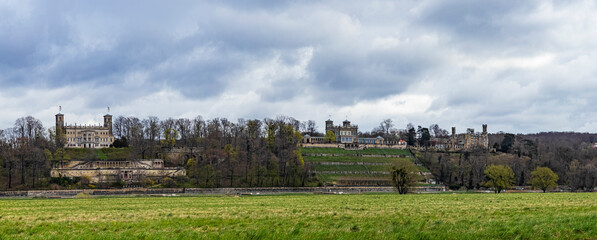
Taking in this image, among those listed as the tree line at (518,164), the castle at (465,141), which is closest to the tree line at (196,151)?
the tree line at (518,164)

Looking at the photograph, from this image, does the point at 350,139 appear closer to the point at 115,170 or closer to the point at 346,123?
the point at 346,123

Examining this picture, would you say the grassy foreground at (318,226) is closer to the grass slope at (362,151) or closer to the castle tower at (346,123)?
the grass slope at (362,151)

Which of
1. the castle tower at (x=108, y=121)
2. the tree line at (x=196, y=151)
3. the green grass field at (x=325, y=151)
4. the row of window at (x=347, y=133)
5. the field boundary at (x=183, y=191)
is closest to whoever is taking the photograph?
the field boundary at (x=183, y=191)

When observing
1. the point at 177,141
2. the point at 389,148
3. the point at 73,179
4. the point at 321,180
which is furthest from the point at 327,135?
the point at 73,179

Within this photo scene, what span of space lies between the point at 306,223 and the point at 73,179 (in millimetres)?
89480

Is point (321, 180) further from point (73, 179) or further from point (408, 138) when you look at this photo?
point (408, 138)

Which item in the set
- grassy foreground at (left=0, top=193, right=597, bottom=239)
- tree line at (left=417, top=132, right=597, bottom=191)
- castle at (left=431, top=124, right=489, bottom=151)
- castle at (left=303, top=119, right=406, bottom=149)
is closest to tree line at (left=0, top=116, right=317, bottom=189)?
castle at (left=303, top=119, right=406, bottom=149)

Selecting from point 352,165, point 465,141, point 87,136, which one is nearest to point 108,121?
point 87,136

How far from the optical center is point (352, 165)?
404 feet

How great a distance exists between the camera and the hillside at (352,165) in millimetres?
105162

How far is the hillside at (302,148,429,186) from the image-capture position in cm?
10516

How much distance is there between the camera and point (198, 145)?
126438 millimetres

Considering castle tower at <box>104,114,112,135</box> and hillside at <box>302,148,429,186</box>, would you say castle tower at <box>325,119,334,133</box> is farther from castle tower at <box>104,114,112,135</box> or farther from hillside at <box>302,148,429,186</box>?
castle tower at <box>104,114,112,135</box>

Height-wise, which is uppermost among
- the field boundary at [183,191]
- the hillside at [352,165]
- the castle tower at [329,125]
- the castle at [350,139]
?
the castle tower at [329,125]
